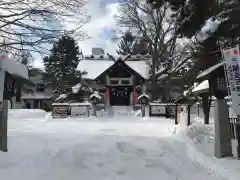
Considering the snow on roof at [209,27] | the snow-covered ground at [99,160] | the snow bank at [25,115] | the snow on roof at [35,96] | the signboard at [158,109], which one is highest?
the snow on roof at [209,27]

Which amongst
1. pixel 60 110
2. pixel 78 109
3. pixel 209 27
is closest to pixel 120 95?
pixel 78 109

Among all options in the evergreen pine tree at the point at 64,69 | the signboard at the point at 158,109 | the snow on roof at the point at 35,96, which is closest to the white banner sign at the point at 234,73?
the signboard at the point at 158,109

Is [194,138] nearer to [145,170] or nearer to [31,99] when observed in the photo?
[145,170]

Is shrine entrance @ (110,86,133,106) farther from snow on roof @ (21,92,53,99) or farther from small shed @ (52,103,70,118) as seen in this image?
snow on roof @ (21,92,53,99)

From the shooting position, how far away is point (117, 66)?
124 feet

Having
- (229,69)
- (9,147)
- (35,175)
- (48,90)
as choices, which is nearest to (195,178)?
(229,69)

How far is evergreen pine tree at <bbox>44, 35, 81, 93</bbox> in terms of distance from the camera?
34.7m

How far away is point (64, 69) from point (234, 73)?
32592 mm

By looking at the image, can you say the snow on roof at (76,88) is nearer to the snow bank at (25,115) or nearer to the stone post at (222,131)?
the snow bank at (25,115)

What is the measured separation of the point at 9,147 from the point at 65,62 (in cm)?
3092

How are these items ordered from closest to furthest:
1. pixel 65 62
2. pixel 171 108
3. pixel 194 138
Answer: pixel 194 138 → pixel 171 108 → pixel 65 62

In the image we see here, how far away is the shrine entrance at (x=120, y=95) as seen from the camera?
128 feet

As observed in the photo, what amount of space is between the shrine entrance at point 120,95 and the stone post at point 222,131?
29.2 metres

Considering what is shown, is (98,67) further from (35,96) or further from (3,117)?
(3,117)
